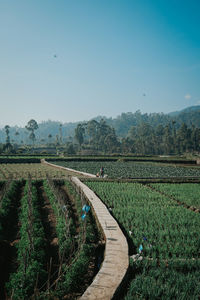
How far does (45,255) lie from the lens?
6984 millimetres

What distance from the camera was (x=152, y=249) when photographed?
6.63m

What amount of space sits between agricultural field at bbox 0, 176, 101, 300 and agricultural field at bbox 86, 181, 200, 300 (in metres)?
1.29

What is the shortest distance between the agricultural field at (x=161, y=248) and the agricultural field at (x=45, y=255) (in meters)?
1.29

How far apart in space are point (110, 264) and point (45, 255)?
2.32m

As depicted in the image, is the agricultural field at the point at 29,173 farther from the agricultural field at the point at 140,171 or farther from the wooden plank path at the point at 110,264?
the wooden plank path at the point at 110,264

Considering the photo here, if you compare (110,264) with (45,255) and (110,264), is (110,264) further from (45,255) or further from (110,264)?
(45,255)

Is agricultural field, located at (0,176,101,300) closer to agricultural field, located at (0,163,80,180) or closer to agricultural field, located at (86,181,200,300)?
agricultural field, located at (86,181,200,300)

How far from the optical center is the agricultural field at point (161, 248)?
469 centimetres

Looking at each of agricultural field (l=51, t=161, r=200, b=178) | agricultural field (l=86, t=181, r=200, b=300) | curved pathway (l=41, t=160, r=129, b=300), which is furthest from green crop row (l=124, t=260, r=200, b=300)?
agricultural field (l=51, t=161, r=200, b=178)

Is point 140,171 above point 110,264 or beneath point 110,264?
beneath

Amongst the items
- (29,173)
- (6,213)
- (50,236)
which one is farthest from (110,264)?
(29,173)

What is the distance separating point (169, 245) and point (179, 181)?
1533 cm

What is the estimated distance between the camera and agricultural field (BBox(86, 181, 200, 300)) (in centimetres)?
469

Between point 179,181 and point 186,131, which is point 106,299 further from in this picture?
point 186,131
